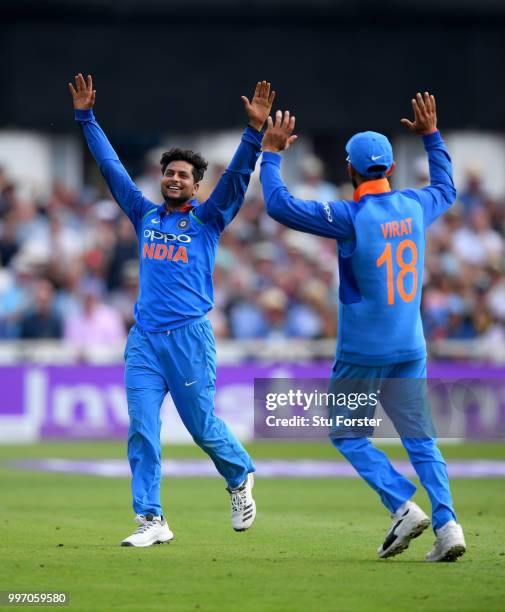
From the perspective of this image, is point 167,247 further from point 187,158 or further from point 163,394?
point 163,394

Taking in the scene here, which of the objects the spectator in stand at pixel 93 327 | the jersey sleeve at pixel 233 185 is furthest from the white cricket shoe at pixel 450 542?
the spectator in stand at pixel 93 327

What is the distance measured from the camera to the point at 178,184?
376 inches

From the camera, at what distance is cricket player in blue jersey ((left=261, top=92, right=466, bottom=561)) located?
27.7ft

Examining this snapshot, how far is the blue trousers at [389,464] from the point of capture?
8.43 metres

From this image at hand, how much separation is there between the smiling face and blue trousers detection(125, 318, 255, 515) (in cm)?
77

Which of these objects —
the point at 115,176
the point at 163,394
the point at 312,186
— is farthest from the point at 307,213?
the point at 312,186

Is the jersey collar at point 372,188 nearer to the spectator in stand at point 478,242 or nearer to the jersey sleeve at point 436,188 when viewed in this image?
the jersey sleeve at point 436,188

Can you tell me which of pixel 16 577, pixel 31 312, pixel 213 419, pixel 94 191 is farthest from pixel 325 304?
pixel 16 577

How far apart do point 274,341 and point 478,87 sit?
8.75 meters

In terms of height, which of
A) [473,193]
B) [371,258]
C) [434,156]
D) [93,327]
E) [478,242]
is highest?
[473,193]

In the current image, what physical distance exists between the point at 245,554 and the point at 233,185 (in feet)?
7.29

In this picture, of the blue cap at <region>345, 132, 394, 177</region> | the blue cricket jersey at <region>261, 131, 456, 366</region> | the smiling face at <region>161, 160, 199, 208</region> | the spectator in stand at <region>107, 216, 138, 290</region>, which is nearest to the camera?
the blue cricket jersey at <region>261, 131, 456, 366</region>

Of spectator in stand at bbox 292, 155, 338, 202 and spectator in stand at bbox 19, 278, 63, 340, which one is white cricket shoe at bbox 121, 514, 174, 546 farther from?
spectator in stand at bbox 292, 155, 338, 202

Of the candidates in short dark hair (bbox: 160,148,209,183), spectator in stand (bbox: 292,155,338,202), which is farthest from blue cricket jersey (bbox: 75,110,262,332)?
spectator in stand (bbox: 292,155,338,202)
